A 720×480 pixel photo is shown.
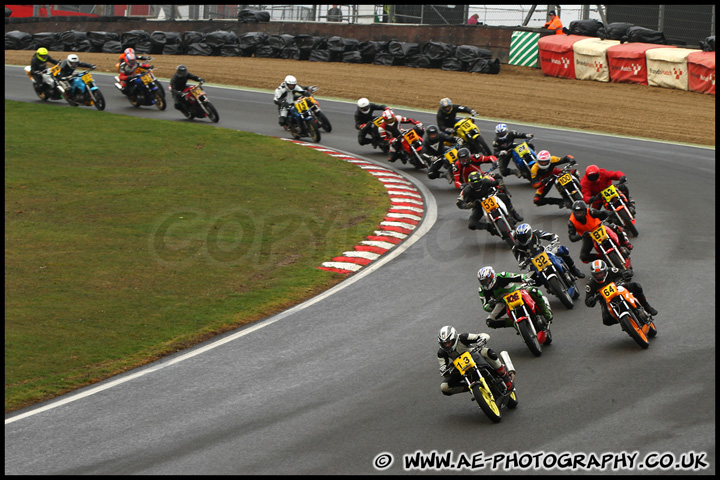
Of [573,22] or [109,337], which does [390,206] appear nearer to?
[109,337]

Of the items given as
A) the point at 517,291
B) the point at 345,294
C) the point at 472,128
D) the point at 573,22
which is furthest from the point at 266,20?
the point at 517,291

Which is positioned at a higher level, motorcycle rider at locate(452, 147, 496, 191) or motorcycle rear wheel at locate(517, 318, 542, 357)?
motorcycle rider at locate(452, 147, 496, 191)

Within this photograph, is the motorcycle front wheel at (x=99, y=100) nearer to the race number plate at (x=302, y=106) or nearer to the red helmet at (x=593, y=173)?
→ the race number plate at (x=302, y=106)

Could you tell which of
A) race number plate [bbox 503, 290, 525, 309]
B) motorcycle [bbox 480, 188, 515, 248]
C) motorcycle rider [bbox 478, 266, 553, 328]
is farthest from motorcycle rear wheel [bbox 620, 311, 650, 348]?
motorcycle [bbox 480, 188, 515, 248]

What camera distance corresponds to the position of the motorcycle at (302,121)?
1049 inches

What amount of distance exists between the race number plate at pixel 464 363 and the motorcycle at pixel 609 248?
549cm

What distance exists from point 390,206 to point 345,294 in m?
5.87

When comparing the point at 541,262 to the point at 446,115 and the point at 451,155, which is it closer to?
the point at 451,155

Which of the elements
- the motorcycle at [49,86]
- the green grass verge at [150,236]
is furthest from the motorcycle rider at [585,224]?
the motorcycle at [49,86]

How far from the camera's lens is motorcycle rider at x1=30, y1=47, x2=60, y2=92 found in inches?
1262

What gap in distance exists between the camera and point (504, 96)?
1309 inches

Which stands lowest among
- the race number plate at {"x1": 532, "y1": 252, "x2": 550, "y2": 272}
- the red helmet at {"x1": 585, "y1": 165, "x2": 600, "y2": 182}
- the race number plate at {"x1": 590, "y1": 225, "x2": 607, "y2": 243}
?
the race number plate at {"x1": 532, "y1": 252, "x2": 550, "y2": 272}

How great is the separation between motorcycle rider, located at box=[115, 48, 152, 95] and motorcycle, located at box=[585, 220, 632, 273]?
19.7 m

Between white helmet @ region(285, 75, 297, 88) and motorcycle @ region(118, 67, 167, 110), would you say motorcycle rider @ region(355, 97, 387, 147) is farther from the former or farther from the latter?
motorcycle @ region(118, 67, 167, 110)
